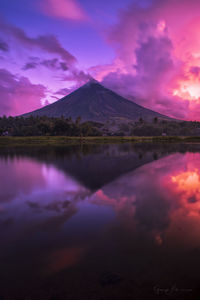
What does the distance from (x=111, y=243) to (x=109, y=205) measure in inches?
185

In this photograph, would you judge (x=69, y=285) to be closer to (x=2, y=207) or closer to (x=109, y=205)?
(x=109, y=205)

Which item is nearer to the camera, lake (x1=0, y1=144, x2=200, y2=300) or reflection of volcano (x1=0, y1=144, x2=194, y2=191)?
lake (x1=0, y1=144, x2=200, y2=300)

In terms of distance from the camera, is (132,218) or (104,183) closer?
(132,218)

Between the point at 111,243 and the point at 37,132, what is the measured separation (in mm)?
136483

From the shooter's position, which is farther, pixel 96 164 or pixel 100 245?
pixel 96 164

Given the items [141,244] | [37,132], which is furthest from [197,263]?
[37,132]

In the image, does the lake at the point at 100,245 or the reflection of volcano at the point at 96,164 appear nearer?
the lake at the point at 100,245

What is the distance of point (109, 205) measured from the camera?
12.8 metres

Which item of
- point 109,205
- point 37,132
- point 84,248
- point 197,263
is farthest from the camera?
point 37,132

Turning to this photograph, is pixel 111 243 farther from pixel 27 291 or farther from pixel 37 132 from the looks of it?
pixel 37 132

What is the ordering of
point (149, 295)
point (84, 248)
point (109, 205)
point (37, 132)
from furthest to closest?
point (37, 132)
point (109, 205)
point (84, 248)
point (149, 295)

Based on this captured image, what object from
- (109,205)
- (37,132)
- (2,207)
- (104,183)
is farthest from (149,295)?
(37,132)

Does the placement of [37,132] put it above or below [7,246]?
above

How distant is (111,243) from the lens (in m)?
8.07
